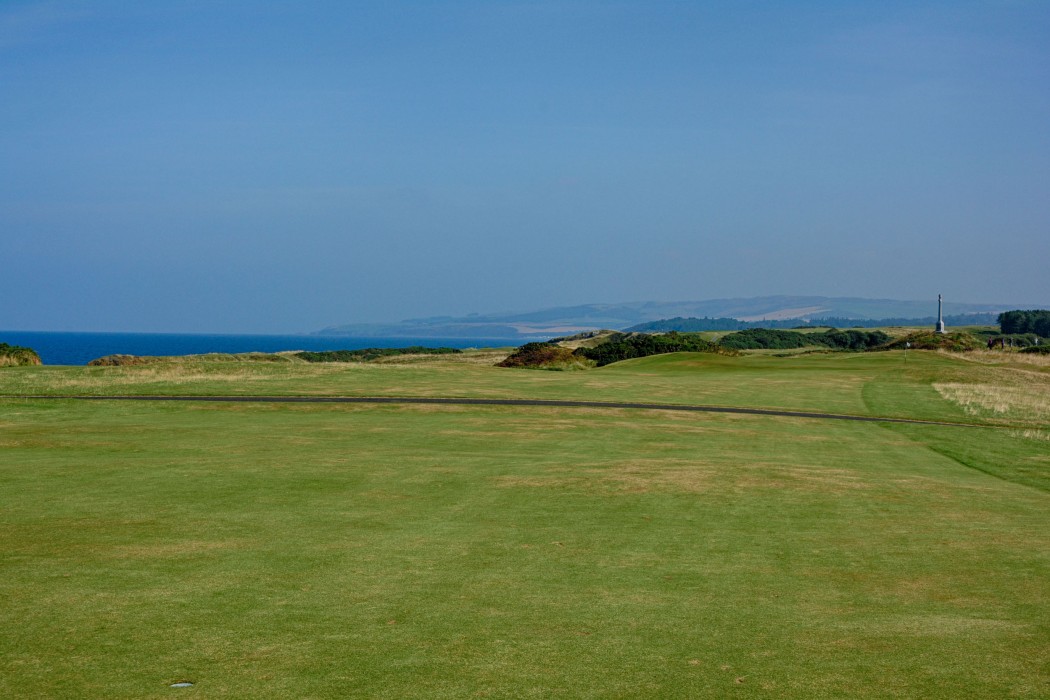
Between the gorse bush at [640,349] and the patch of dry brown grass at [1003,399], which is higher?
the gorse bush at [640,349]

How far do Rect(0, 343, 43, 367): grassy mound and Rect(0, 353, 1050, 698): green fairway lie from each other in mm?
44212

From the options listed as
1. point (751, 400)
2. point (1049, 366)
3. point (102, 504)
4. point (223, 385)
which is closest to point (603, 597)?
point (102, 504)

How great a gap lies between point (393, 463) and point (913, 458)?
1712cm

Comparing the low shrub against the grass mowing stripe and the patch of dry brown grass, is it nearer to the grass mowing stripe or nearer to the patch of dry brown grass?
the patch of dry brown grass

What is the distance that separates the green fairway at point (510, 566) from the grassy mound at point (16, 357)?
145 ft

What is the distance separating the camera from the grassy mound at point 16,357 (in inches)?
2677

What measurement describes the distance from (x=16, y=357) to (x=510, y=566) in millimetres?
69588

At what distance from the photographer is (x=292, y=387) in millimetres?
51000

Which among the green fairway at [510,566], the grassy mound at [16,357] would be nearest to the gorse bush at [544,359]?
the grassy mound at [16,357]

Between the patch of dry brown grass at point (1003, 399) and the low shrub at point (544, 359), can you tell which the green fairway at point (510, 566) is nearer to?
the patch of dry brown grass at point (1003, 399)

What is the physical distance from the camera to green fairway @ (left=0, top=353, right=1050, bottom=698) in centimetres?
851

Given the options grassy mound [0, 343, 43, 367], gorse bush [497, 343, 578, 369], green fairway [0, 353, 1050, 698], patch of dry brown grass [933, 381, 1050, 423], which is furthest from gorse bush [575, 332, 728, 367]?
green fairway [0, 353, 1050, 698]

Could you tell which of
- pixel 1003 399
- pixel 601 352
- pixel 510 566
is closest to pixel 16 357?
pixel 601 352

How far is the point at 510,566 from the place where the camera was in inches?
501
